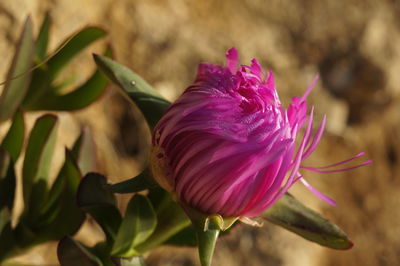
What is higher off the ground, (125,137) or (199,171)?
(199,171)

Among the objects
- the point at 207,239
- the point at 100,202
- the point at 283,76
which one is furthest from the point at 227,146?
the point at 283,76

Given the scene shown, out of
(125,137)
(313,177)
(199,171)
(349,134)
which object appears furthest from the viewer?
(349,134)

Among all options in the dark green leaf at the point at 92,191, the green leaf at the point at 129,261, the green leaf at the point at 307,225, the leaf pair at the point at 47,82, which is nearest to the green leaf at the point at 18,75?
the leaf pair at the point at 47,82

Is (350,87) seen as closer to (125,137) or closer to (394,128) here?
(394,128)

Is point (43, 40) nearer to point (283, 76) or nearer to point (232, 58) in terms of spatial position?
point (232, 58)

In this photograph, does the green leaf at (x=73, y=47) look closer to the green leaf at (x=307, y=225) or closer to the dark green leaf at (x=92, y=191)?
the dark green leaf at (x=92, y=191)

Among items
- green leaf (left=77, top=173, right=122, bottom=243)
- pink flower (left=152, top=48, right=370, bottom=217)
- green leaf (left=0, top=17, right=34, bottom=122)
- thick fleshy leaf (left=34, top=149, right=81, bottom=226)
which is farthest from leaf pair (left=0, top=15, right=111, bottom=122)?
pink flower (left=152, top=48, right=370, bottom=217)

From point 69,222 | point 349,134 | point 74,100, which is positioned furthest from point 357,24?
point 69,222
